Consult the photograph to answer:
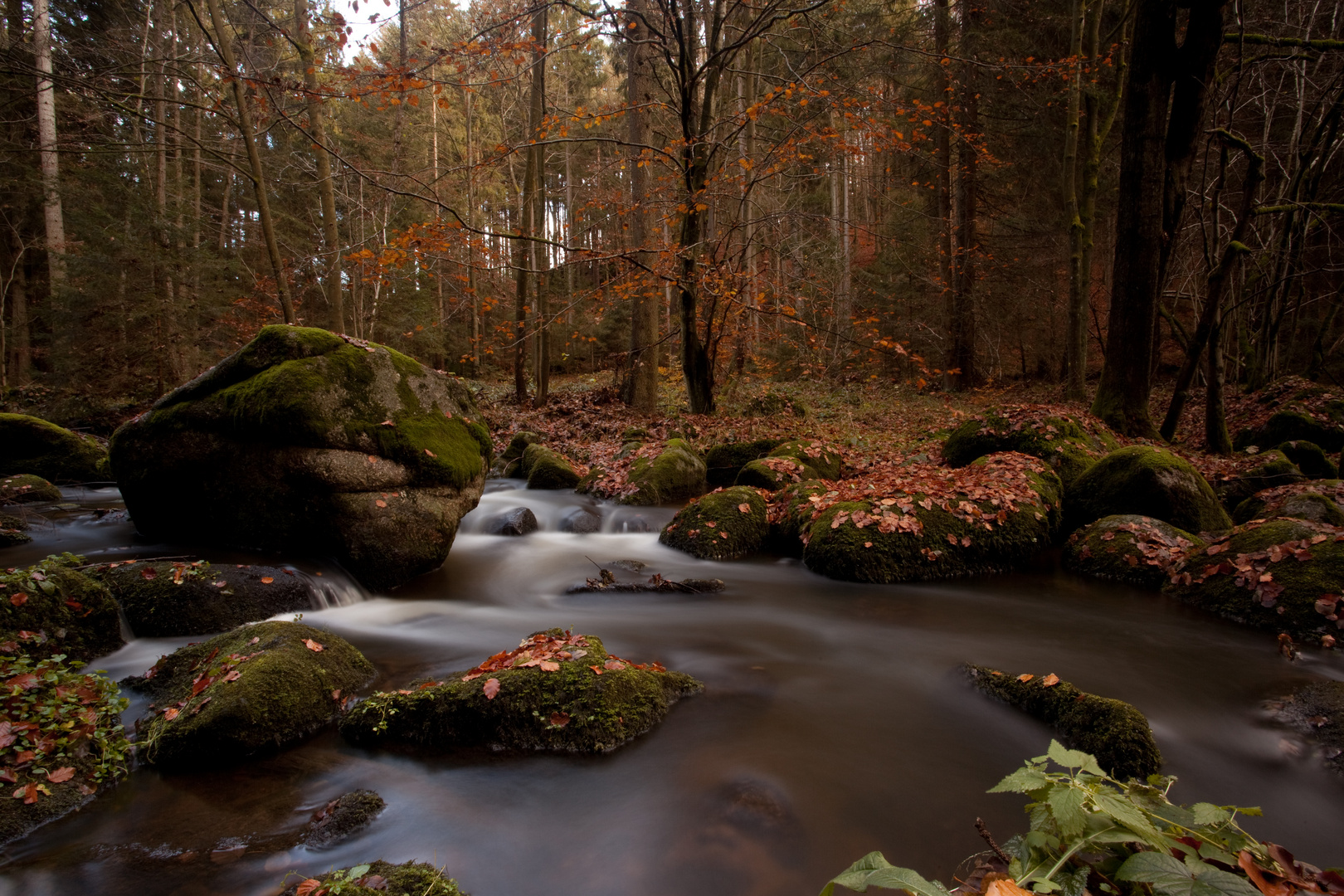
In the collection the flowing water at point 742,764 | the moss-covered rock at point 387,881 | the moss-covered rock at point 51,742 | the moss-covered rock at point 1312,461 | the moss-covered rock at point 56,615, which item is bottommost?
the flowing water at point 742,764

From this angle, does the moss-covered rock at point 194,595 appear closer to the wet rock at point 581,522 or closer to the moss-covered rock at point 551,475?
the wet rock at point 581,522

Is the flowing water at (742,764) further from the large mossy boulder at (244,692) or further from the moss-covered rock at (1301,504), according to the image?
the moss-covered rock at (1301,504)

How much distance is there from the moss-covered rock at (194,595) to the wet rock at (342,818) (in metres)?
2.78

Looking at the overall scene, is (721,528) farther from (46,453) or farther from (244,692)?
(46,453)

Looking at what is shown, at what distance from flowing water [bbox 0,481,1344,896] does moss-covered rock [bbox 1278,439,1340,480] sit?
5.32m

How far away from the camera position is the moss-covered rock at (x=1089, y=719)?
3381mm

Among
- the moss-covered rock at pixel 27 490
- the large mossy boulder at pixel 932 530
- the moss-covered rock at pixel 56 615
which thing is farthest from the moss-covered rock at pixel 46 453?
the large mossy boulder at pixel 932 530

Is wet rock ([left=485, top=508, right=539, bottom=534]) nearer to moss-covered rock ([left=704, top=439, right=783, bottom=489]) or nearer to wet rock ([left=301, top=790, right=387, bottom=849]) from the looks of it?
moss-covered rock ([left=704, top=439, right=783, bottom=489])

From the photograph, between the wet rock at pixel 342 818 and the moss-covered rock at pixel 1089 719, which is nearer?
the wet rock at pixel 342 818

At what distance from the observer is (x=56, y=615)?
4.28 metres

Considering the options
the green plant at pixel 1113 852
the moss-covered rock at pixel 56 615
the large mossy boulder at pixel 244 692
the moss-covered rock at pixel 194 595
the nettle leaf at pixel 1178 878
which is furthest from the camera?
the moss-covered rock at pixel 194 595

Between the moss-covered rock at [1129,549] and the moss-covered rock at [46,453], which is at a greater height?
the moss-covered rock at [46,453]

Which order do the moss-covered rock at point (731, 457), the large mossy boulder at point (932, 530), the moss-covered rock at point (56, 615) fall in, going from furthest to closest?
the moss-covered rock at point (731, 457), the large mossy boulder at point (932, 530), the moss-covered rock at point (56, 615)

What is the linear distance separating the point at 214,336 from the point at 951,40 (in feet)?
72.1
